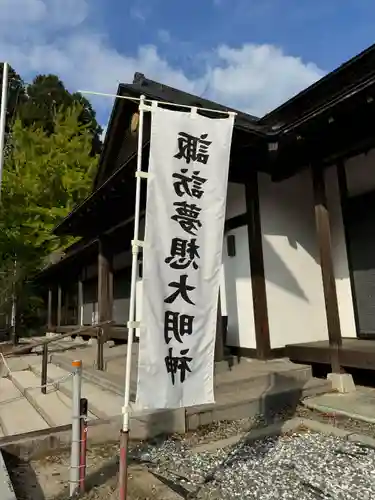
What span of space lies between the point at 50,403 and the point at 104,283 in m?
5.46

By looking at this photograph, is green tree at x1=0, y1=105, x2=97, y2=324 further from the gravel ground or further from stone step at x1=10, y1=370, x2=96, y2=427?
the gravel ground

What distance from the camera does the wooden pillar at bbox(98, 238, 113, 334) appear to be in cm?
1071

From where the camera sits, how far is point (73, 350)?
10.5 meters

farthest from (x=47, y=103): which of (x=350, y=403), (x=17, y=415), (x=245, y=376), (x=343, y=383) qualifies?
(x=350, y=403)

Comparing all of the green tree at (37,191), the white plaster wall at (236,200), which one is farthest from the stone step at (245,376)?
the green tree at (37,191)

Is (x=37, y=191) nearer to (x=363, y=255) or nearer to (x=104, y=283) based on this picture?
(x=104, y=283)

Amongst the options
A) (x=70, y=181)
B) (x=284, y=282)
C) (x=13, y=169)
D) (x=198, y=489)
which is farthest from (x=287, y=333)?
(x=13, y=169)

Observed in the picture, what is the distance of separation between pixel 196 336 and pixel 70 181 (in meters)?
17.5

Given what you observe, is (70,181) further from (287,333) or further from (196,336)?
(196,336)

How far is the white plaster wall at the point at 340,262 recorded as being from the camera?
281 inches

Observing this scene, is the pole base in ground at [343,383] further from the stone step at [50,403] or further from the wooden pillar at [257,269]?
the stone step at [50,403]

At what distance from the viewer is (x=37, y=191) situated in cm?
1852

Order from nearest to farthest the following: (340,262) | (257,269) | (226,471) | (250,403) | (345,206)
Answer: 1. (226,471)
2. (250,403)
3. (257,269)
4. (345,206)
5. (340,262)

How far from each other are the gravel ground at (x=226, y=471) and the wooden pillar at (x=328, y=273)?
1.64 meters
